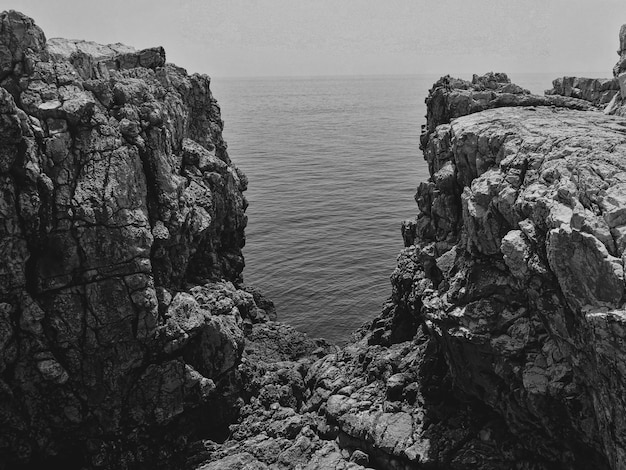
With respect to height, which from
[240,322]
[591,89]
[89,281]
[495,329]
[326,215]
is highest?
[591,89]

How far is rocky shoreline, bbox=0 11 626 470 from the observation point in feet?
77.9

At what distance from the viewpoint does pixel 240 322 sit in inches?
1569

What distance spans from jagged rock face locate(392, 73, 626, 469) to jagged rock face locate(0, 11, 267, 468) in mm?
14898

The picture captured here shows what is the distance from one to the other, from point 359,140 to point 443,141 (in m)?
99.0

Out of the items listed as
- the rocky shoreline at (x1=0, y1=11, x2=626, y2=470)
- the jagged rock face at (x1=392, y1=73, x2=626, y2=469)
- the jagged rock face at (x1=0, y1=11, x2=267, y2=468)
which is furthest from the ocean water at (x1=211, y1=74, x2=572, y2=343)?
the jagged rock face at (x1=392, y1=73, x2=626, y2=469)

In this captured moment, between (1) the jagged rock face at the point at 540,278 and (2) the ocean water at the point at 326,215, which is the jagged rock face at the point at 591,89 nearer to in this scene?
(1) the jagged rock face at the point at 540,278

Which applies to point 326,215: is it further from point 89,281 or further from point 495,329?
point 495,329

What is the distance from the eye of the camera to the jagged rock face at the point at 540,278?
797 inches

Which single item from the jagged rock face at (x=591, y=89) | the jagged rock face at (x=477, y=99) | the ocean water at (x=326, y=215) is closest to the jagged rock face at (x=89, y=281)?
the ocean water at (x=326, y=215)

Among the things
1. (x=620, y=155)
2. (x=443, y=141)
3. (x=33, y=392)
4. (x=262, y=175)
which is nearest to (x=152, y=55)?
(x=443, y=141)

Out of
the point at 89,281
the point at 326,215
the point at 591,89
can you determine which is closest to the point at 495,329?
the point at 89,281

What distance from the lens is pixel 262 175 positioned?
101312 millimetres

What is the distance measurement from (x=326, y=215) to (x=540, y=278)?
56.5 metres

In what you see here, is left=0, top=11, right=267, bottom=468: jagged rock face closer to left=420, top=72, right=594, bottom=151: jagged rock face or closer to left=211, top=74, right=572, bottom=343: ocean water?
left=211, top=74, right=572, bottom=343: ocean water
